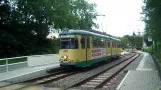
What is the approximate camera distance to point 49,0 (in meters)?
39.8

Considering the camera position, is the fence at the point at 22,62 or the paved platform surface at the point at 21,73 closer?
the paved platform surface at the point at 21,73

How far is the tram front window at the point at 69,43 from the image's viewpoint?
21.5 metres

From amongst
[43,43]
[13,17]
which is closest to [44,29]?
[43,43]

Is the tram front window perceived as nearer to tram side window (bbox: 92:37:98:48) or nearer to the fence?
the fence

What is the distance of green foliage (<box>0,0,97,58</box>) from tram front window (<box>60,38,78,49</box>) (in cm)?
1399

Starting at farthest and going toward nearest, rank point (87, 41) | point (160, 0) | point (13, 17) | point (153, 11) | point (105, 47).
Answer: point (13, 17) < point (105, 47) < point (87, 41) < point (153, 11) < point (160, 0)

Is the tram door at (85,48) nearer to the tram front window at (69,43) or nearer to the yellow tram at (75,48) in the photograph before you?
the yellow tram at (75,48)

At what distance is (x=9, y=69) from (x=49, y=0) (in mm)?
22442

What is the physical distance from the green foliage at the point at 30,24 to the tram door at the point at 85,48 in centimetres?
1374

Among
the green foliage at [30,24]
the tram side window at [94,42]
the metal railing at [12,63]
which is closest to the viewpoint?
the metal railing at [12,63]

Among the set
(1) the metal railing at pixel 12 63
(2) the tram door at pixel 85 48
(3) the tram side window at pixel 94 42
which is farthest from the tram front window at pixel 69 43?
(3) the tram side window at pixel 94 42

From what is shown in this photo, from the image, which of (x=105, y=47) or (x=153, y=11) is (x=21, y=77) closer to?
(x=153, y=11)

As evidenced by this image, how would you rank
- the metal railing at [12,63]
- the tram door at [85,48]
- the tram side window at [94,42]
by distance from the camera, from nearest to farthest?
1. the metal railing at [12,63]
2. the tram door at [85,48]
3. the tram side window at [94,42]

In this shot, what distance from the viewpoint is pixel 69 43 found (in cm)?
2167
